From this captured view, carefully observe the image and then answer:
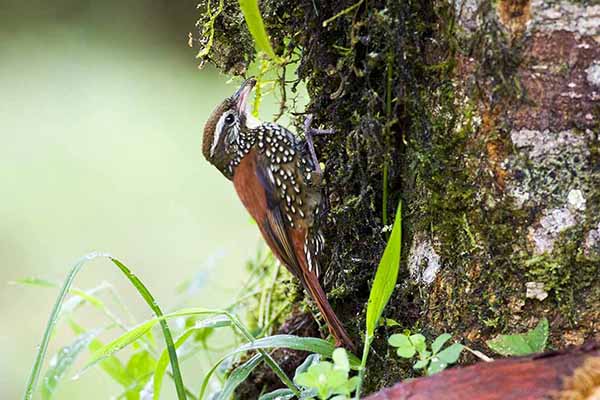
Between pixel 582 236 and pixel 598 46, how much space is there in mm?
354

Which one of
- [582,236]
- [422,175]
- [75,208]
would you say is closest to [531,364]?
[582,236]

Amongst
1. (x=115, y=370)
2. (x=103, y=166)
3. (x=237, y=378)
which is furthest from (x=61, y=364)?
(x=103, y=166)

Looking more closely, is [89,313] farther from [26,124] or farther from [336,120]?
[336,120]

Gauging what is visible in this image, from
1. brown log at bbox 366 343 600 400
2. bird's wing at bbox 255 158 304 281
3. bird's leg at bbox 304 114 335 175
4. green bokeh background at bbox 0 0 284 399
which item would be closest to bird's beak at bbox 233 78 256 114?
bird's wing at bbox 255 158 304 281

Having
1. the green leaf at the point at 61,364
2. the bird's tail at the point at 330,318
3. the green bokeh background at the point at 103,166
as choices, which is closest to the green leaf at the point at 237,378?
the bird's tail at the point at 330,318

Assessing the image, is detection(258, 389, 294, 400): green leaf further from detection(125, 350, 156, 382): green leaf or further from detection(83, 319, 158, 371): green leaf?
detection(125, 350, 156, 382): green leaf

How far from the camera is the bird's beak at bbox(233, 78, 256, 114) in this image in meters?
2.27

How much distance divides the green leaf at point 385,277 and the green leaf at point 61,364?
89 cm

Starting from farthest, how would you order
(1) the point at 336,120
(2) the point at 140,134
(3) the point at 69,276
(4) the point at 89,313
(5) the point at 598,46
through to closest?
(2) the point at 140,134 → (4) the point at 89,313 → (1) the point at 336,120 → (3) the point at 69,276 → (5) the point at 598,46

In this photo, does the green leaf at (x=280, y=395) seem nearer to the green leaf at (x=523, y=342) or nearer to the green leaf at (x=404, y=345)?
the green leaf at (x=404, y=345)

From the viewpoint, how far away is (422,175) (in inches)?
67.3

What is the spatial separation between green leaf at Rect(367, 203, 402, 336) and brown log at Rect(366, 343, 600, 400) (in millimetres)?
307

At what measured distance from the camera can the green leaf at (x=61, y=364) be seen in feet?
6.57

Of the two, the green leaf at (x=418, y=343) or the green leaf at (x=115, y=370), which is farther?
the green leaf at (x=115, y=370)
